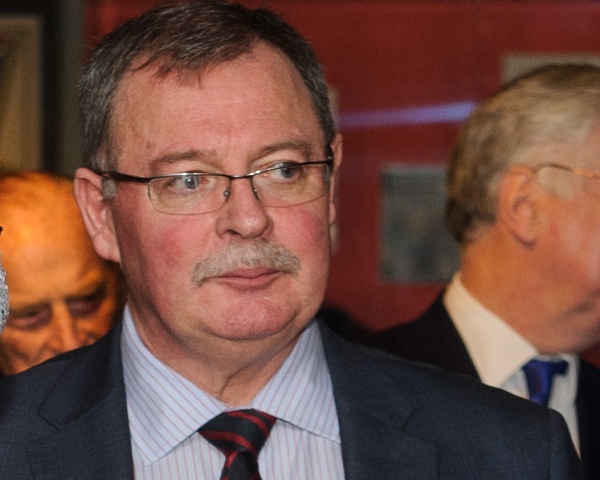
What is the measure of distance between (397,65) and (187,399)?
2670 millimetres

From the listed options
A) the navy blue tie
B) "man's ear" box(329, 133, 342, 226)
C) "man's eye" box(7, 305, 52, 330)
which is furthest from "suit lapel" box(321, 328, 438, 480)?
"man's eye" box(7, 305, 52, 330)

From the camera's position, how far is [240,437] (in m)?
2.19

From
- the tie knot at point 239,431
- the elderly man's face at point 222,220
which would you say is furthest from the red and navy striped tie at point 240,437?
the elderly man's face at point 222,220

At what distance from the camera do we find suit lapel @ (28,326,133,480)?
212cm

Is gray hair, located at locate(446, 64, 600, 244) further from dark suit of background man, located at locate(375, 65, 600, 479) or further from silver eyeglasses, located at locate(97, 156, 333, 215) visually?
silver eyeglasses, located at locate(97, 156, 333, 215)

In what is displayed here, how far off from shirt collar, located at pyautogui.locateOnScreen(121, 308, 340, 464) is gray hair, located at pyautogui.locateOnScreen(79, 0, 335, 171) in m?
0.38

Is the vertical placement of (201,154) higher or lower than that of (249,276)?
higher

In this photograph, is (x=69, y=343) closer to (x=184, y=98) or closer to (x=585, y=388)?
(x=184, y=98)

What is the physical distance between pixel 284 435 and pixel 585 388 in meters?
0.95

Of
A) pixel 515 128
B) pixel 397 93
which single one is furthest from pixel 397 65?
pixel 515 128

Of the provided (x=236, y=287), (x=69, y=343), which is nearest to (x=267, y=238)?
(x=236, y=287)

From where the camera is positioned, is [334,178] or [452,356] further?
[452,356]

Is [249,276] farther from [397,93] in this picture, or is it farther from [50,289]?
[397,93]

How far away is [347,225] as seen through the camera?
15.3 ft
